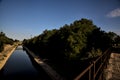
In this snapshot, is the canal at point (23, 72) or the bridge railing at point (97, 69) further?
the canal at point (23, 72)

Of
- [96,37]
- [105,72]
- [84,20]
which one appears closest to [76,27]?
[96,37]

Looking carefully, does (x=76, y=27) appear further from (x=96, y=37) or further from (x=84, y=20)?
(x=84, y=20)

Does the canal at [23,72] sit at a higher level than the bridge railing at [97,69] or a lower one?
lower

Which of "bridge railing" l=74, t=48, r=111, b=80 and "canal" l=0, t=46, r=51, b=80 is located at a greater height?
"bridge railing" l=74, t=48, r=111, b=80

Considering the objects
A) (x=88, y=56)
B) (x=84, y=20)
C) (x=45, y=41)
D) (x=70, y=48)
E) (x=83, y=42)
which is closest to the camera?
(x=88, y=56)

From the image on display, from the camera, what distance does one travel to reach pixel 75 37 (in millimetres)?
23891

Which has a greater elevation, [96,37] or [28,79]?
[96,37]

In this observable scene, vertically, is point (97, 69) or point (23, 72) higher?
point (97, 69)

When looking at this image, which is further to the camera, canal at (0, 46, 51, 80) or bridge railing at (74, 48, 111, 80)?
canal at (0, 46, 51, 80)

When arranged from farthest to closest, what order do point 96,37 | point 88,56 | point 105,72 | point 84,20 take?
point 84,20 < point 96,37 < point 88,56 < point 105,72

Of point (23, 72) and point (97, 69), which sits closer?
point (97, 69)

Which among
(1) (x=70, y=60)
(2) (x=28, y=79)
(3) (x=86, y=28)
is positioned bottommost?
(2) (x=28, y=79)

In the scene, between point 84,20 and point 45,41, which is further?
point 45,41

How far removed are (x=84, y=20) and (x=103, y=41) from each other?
9.30 meters
